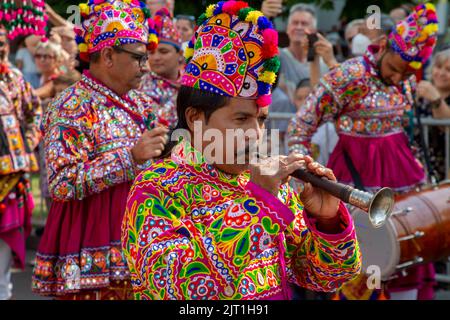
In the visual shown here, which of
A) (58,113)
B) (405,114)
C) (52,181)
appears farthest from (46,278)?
(405,114)

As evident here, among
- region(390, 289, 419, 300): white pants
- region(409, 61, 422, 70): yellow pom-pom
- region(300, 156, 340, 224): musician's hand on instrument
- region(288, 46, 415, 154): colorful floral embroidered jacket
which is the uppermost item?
region(409, 61, 422, 70): yellow pom-pom

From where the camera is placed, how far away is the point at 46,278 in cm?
454

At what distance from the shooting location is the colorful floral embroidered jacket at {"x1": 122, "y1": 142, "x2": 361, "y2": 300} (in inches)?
105

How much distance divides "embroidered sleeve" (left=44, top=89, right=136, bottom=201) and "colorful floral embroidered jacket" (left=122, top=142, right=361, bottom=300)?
4.51ft

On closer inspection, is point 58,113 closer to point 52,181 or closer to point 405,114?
point 52,181

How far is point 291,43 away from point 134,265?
20.5 ft

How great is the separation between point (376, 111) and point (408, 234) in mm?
849

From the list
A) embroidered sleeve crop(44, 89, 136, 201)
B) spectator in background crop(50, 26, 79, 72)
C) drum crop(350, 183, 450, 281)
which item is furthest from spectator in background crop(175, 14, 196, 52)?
embroidered sleeve crop(44, 89, 136, 201)

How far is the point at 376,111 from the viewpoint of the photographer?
5855mm

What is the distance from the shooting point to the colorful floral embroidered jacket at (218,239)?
266 centimetres

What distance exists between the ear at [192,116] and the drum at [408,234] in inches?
106

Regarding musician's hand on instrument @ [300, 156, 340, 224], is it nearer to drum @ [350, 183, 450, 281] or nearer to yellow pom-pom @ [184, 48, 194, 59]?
yellow pom-pom @ [184, 48, 194, 59]

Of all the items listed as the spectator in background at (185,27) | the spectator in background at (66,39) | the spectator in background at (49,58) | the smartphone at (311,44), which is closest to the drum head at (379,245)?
the smartphone at (311,44)

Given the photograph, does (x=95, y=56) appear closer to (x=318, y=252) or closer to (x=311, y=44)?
(x=318, y=252)
